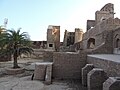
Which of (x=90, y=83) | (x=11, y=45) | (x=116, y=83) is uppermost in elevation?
(x=11, y=45)

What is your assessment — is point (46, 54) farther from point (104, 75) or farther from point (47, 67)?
point (104, 75)

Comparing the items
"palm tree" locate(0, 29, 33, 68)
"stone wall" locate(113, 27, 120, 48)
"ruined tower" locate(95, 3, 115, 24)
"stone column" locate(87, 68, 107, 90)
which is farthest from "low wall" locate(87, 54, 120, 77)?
"ruined tower" locate(95, 3, 115, 24)

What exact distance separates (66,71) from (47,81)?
2.37 metres

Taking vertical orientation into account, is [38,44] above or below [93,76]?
above

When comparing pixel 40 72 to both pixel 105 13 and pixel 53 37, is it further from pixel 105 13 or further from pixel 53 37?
pixel 53 37

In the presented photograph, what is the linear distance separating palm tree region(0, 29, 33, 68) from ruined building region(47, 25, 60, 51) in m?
17.4

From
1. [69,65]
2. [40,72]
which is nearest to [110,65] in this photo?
[69,65]

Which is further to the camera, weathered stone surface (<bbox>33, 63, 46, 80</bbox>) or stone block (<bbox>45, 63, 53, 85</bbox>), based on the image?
weathered stone surface (<bbox>33, 63, 46, 80</bbox>)

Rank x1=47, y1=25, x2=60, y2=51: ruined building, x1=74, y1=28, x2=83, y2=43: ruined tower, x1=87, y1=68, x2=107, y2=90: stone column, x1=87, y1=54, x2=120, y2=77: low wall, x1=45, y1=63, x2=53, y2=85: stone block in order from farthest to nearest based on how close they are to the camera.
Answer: x1=74, y1=28, x2=83, y2=43: ruined tower, x1=47, y1=25, x2=60, y2=51: ruined building, x1=45, y1=63, x2=53, y2=85: stone block, x1=87, y1=68, x2=107, y2=90: stone column, x1=87, y1=54, x2=120, y2=77: low wall

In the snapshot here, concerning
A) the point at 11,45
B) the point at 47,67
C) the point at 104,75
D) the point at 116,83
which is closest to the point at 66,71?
the point at 47,67

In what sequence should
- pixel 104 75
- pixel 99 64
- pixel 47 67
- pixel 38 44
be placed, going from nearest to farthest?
pixel 104 75, pixel 99 64, pixel 47 67, pixel 38 44

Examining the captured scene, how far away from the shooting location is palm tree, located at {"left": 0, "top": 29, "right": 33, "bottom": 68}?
52.5ft

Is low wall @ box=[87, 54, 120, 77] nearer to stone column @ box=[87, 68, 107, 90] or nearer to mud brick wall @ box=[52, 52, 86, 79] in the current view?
stone column @ box=[87, 68, 107, 90]

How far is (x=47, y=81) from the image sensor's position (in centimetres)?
1133
